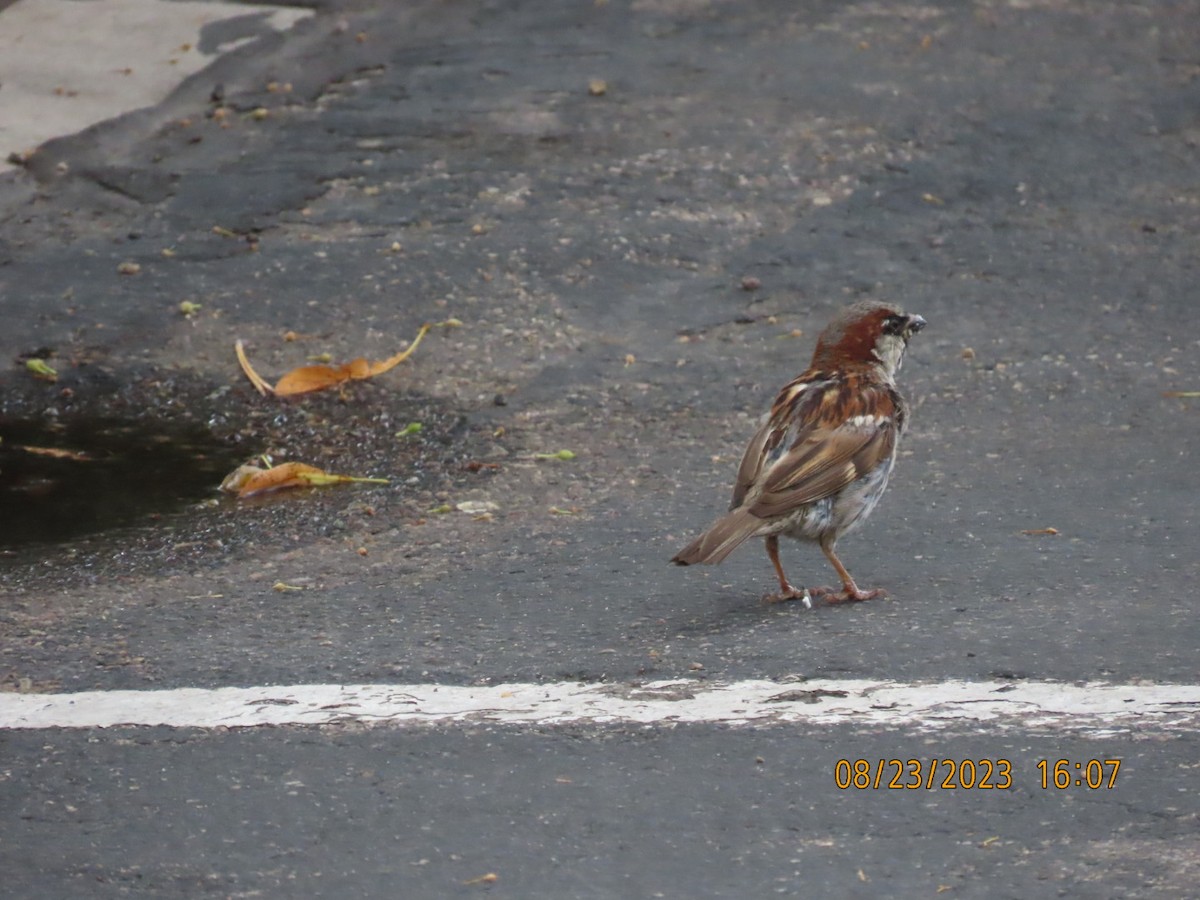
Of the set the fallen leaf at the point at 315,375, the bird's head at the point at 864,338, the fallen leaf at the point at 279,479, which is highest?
the bird's head at the point at 864,338

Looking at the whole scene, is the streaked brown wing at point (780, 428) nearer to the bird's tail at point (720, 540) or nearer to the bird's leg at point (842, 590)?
the bird's tail at point (720, 540)

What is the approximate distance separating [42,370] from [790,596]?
412 centimetres

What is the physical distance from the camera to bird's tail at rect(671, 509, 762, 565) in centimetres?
553

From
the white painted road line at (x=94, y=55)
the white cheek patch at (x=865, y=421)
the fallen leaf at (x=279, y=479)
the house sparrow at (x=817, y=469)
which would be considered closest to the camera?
the house sparrow at (x=817, y=469)

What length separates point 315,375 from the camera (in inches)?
316

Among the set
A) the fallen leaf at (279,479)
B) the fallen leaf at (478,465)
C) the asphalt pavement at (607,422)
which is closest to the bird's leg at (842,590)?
the asphalt pavement at (607,422)

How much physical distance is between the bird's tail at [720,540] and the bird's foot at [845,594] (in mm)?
405

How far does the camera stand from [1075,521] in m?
6.42

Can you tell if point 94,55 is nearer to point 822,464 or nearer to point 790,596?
point 822,464

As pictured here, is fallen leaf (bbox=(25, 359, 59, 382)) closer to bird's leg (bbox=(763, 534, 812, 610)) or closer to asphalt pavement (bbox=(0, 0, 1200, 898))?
asphalt pavement (bbox=(0, 0, 1200, 898))

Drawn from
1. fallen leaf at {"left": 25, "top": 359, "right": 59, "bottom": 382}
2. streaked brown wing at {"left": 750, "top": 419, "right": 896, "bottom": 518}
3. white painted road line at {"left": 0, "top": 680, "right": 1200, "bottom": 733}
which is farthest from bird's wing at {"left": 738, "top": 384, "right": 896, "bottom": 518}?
fallen leaf at {"left": 25, "top": 359, "right": 59, "bottom": 382}

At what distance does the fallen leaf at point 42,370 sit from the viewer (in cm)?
813
